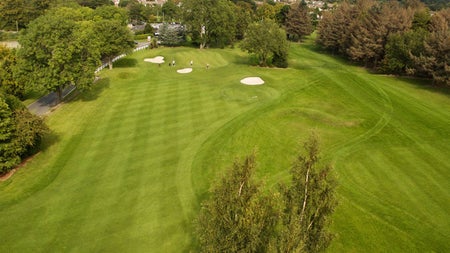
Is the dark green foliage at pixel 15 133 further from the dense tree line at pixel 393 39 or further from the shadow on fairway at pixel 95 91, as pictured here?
the dense tree line at pixel 393 39

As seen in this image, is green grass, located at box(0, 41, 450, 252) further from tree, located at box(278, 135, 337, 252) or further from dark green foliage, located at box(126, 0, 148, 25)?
dark green foliage, located at box(126, 0, 148, 25)

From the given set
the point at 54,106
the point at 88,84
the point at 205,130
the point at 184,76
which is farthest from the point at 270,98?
the point at 54,106

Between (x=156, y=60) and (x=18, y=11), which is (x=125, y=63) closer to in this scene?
(x=156, y=60)

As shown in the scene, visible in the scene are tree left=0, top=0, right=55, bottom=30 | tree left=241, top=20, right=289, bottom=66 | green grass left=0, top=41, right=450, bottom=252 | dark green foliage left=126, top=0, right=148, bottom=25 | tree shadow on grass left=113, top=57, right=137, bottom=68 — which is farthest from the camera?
dark green foliage left=126, top=0, right=148, bottom=25

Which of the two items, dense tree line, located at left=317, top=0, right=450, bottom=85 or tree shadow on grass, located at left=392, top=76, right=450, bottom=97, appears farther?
dense tree line, located at left=317, top=0, right=450, bottom=85

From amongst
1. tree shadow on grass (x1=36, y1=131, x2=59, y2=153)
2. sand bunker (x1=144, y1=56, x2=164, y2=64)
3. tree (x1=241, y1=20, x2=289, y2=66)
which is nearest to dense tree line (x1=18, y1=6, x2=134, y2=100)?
tree shadow on grass (x1=36, y1=131, x2=59, y2=153)

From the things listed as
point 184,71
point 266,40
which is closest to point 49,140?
point 184,71
